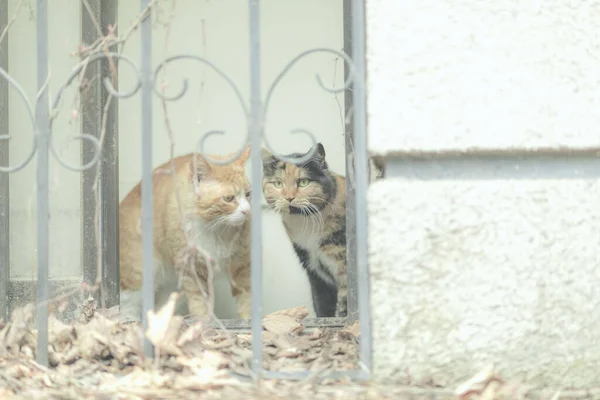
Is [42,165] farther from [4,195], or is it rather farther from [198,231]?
[198,231]

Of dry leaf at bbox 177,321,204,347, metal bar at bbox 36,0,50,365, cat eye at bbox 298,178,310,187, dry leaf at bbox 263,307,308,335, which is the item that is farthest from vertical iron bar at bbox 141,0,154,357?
cat eye at bbox 298,178,310,187

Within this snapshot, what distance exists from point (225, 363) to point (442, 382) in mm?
639

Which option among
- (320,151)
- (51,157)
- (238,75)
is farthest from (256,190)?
(238,75)

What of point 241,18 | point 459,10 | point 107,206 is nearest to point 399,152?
point 459,10

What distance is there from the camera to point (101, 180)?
373cm

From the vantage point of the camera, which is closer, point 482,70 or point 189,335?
point 482,70

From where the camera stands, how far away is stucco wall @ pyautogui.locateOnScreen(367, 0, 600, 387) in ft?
6.71

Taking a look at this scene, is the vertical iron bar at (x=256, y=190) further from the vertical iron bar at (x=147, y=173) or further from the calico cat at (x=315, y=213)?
the calico cat at (x=315, y=213)

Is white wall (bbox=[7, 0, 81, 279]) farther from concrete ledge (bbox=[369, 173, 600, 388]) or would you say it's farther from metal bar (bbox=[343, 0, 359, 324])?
concrete ledge (bbox=[369, 173, 600, 388])

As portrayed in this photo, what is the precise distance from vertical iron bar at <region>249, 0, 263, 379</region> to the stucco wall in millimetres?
318

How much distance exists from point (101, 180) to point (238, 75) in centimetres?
145

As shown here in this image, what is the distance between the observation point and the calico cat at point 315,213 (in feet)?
13.9

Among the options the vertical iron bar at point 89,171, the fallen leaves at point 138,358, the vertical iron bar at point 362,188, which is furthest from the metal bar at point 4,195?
the vertical iron bar at point 362,188

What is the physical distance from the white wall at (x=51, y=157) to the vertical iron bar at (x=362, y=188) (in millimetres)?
2043
